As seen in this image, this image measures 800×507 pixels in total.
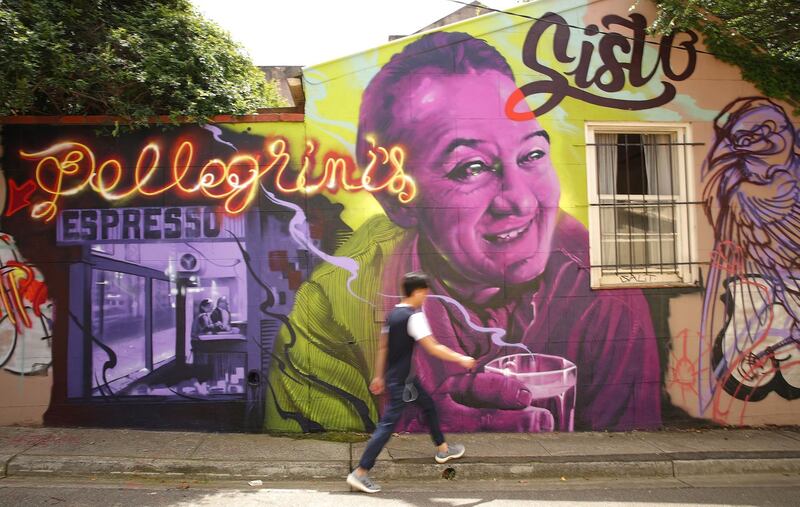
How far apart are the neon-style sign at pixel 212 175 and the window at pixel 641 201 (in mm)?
2260

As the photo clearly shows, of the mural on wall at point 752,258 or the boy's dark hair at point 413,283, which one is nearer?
the boy's dark hair at point 413,283

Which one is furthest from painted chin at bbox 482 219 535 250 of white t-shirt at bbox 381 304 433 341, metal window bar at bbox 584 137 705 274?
white t-shirt at bbox 381 304 433 341

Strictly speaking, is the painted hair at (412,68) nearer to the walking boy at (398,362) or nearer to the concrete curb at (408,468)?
the walking boy at (398,362)

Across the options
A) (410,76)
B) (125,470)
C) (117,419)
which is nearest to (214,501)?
(125,470)

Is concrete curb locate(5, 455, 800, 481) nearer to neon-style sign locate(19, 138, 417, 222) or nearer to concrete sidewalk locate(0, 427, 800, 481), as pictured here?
concrete sidewalk locate(0, 427, 800, 481)

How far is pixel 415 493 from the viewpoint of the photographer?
5.18 meters

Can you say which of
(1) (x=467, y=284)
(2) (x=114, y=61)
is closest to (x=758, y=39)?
(1) (x=467, y=284)

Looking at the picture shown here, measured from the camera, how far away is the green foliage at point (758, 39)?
22.7ft

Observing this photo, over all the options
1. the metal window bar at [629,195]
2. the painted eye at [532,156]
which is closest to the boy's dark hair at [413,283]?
the painted eye at [532,156]

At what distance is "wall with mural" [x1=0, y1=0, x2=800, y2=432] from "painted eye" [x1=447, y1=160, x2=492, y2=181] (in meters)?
0.02

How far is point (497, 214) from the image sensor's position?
675 cm

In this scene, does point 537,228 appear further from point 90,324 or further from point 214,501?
point 90,324

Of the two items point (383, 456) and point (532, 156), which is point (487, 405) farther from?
point (532, 156)

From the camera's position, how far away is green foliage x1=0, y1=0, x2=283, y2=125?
5.82 metres
